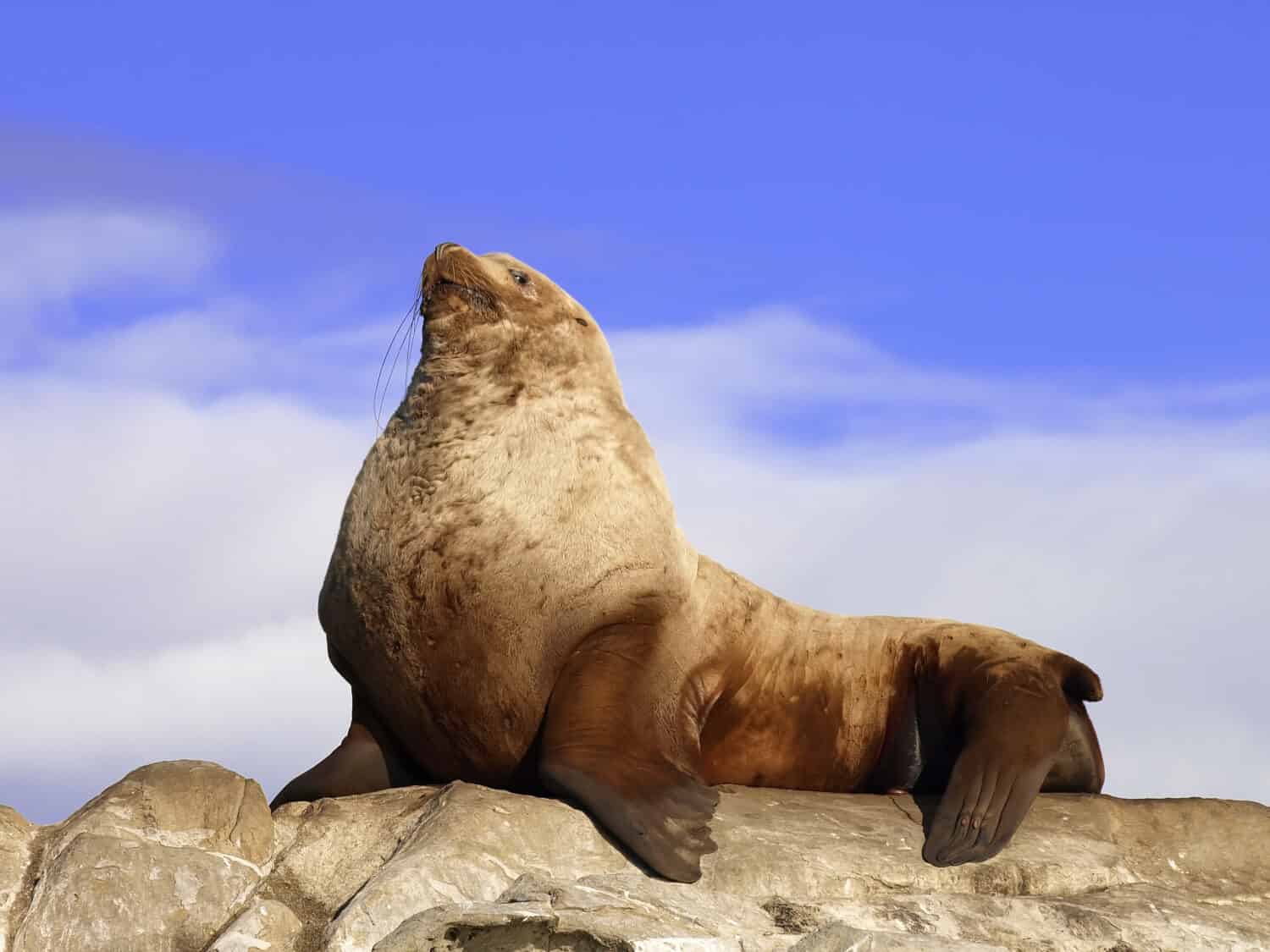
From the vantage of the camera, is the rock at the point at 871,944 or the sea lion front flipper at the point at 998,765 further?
the sea lion front flipper at the point at 998,765

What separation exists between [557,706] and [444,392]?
1.67m

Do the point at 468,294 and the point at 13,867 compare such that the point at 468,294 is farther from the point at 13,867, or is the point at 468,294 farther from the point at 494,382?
the point at 13,867

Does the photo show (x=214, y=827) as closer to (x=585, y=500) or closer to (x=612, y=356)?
(x=585, y=500)

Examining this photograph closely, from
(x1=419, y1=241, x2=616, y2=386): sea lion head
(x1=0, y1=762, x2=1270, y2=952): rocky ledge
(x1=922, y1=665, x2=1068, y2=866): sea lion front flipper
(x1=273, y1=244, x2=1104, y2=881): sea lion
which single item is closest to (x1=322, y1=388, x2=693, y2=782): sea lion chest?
(x1=273, y1=244, x2=1104, y2=881): sea lion

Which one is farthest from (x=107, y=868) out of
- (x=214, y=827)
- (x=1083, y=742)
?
(x=1083, y=742)

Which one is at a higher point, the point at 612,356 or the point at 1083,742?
the point at 612,356

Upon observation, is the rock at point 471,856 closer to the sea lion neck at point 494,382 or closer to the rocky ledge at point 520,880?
the rocky ledge at point 520,880

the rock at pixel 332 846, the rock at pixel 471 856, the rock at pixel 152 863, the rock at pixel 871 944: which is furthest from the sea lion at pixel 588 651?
the rock at pixel 871 944

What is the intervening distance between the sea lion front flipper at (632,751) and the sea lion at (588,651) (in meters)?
0.01

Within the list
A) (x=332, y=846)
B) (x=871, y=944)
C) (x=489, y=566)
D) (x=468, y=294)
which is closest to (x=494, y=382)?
(x=468, y=294)

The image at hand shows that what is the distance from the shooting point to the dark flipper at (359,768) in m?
8.80

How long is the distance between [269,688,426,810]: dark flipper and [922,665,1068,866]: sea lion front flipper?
254 centimetres

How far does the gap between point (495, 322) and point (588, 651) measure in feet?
5.65

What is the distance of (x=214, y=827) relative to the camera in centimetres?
801
